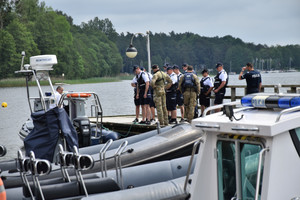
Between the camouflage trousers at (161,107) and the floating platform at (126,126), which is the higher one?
the camouflage trousers at (161,107)

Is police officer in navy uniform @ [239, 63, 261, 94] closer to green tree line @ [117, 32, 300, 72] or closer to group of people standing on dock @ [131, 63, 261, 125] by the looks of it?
group of people standing on dock @ [131, 63, 261, 125]

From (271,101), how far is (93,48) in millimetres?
102706

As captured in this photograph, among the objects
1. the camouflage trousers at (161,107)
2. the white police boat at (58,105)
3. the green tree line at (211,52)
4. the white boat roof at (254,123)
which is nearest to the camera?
the white boat roof at (254,123)

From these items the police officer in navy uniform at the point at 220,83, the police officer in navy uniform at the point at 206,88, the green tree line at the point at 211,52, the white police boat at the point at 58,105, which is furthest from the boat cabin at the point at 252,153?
the green tree line at the point at 211,52

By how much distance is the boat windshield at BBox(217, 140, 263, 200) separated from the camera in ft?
12.7

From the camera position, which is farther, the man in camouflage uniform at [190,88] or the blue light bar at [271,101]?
the man in camouflage uniform at [190,88]

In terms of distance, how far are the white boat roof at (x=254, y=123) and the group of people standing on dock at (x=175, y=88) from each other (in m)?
7.28

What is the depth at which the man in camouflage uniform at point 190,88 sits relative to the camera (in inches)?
460

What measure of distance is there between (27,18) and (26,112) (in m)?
53.6

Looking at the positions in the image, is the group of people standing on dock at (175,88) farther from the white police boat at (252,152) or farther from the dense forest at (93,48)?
the dense forest at (93,48)

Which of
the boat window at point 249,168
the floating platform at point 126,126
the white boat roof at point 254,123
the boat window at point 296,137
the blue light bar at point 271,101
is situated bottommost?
the floating platform at point 126,126

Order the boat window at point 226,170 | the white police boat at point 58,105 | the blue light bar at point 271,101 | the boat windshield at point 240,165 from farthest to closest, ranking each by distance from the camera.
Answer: the white police boat at point 58,105 → the blue light bar at point 271,101 → the boat window at point 226,170 → the boat windshield at point 240,165

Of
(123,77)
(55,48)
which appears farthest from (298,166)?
(123,77)

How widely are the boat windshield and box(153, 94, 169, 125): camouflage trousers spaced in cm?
753
